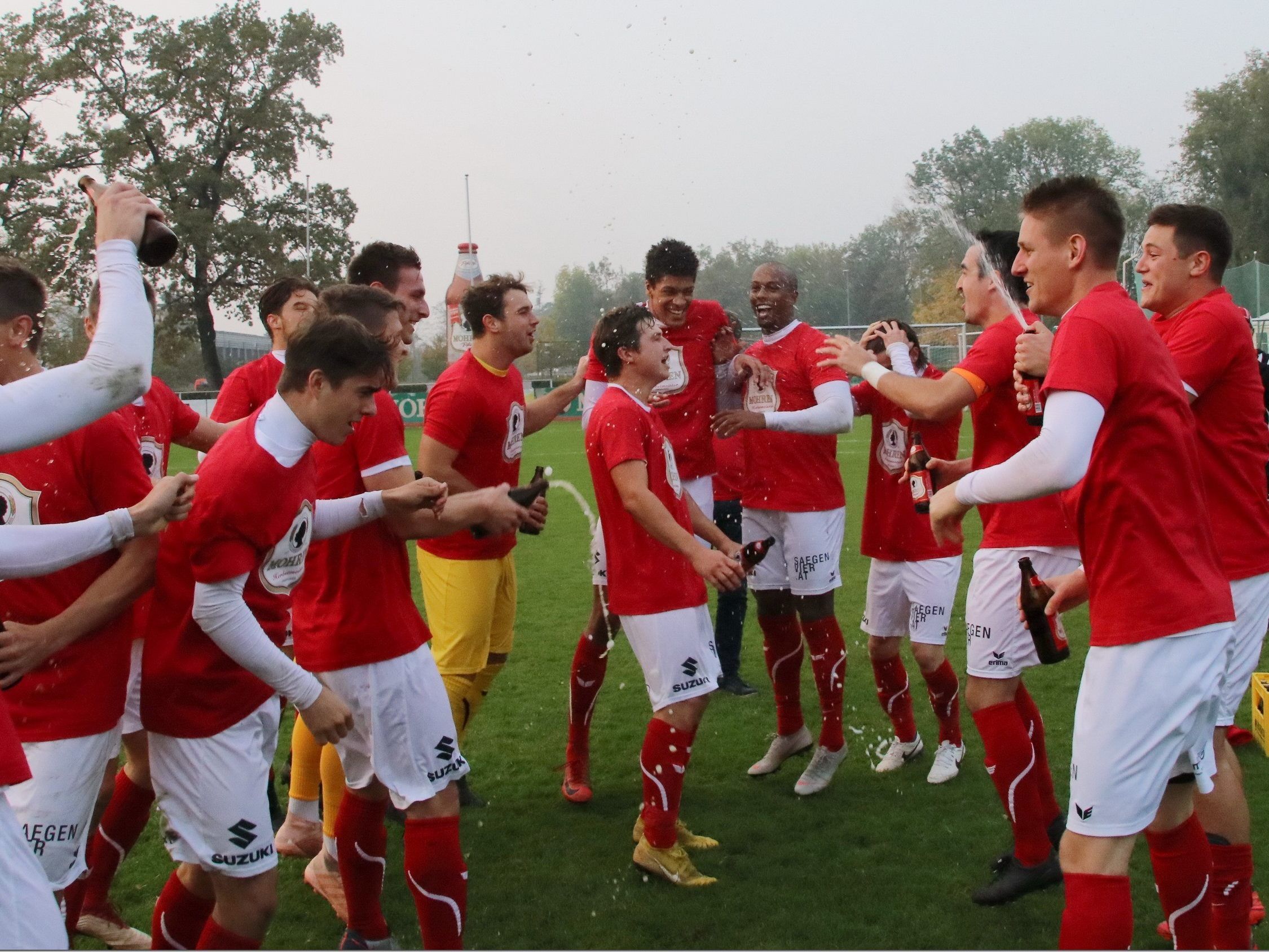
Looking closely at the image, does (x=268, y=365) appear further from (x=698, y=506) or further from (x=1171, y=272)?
(x=1171, y=272)

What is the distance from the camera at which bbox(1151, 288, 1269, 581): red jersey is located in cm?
392

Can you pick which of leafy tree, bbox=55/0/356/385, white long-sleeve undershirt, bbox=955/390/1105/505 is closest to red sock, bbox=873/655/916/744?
white long-sleeve undershirt, bbox=955/390/1105/505

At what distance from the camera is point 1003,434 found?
4.75 m

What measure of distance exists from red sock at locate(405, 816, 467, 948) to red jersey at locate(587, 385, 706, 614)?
4.53ft

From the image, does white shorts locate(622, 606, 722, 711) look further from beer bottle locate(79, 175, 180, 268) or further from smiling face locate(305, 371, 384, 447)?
beer bottle locate(79, 175, 180, 268)

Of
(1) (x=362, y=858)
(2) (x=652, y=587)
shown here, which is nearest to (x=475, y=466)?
(2) (x=652, y=587)

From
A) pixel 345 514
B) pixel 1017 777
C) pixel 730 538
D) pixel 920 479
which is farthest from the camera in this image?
pixel 730 538

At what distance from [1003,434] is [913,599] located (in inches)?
57.4

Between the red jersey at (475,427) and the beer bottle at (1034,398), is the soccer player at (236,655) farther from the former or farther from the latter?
the beer bottle at (1034,398)

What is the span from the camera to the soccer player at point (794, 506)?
5953 mm

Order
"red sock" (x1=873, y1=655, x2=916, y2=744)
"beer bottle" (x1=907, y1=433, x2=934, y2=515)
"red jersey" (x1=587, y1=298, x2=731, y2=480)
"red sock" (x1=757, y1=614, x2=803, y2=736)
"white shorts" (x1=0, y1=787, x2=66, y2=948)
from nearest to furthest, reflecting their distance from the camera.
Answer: "white shorts" (x1=0, y1=787, x2=66, y2=948)
"beer bottle" (x1=907, y1=433, x2=934, y2=515)
"red sock" (x1=873, y1=655, x2=916, y2=744)
"red sock" (x1=757, y1=614, x2=803, y2=736)
"red jersey" (x1=587, y1=298, x2=731, y2=480)

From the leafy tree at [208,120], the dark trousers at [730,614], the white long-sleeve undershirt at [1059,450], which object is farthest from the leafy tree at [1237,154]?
the white long-sleeve undershirt at [1059,450]

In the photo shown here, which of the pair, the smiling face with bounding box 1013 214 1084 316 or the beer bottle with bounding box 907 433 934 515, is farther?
the beer bottle with bounding box 907 433 934 515

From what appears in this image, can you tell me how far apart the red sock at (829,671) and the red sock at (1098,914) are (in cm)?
279
